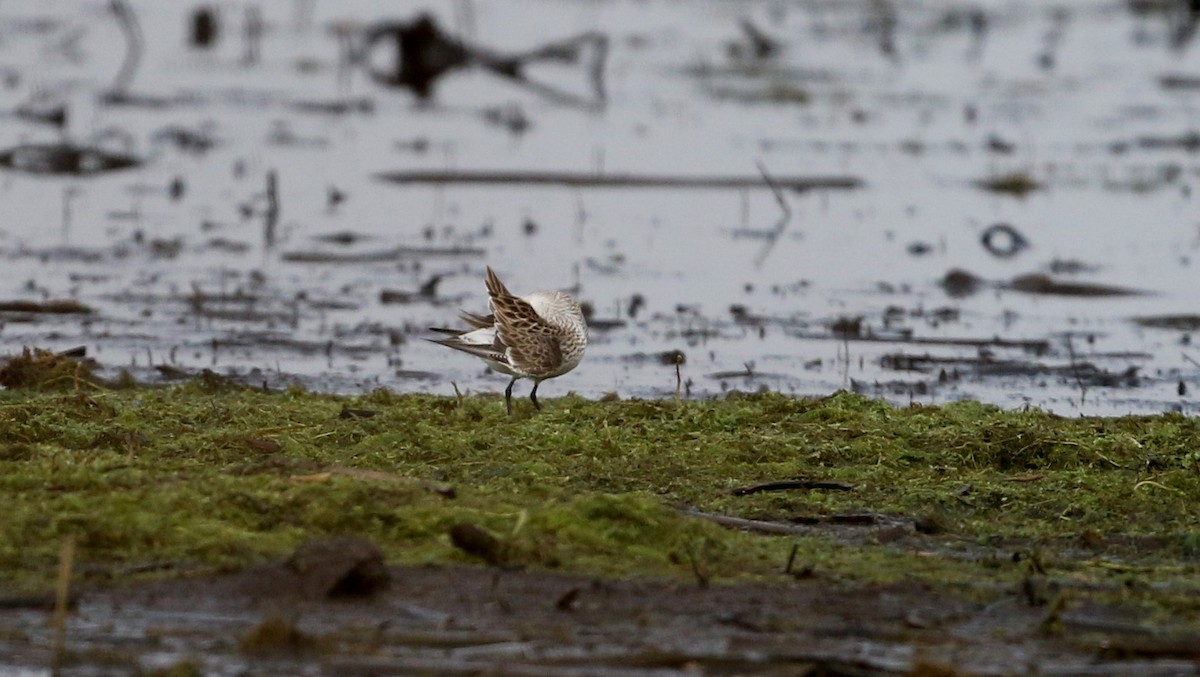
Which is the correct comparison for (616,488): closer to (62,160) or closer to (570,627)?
(570,627)

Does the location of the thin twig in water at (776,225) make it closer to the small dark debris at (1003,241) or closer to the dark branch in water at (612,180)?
the dark branch in water at (612,180)

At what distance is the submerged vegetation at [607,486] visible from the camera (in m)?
6.52

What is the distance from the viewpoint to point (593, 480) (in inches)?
310

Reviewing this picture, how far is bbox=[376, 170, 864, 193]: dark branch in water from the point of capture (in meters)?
18.6

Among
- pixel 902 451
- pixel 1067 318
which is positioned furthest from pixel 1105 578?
pixel 1067 318

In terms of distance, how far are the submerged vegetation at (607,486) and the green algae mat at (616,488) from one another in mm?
12

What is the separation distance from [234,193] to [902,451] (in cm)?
1047

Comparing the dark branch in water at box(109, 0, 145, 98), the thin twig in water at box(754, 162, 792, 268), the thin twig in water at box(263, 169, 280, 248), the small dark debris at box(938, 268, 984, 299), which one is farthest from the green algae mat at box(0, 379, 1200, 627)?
the dark branch in water at box(109, 0, 145, 98)

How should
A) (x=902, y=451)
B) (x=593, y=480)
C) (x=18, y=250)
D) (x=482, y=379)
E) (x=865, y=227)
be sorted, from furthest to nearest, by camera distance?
(x=865, y=227) < (x=18, y=250) < (x=482, y=379) < (x=902, y=451) < (x=593, y=480)

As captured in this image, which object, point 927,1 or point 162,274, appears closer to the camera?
point 162,274

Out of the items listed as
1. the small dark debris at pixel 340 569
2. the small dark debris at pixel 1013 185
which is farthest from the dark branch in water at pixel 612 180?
the small dark debris at pixel 340 569

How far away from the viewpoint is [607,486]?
780cm

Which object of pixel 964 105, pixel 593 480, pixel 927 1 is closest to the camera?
pixel 593 480

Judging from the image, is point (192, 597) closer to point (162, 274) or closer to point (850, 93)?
point (162, 274)
